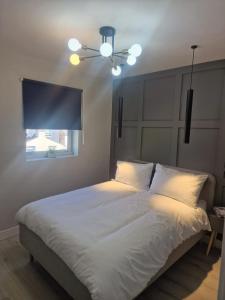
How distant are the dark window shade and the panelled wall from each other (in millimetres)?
882

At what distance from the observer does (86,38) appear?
6.93ft

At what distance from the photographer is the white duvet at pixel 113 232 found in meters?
1.39

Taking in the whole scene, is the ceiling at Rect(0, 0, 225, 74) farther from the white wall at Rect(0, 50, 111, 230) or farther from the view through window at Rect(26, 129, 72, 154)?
the view through window at Rect(26, 129, 72, 154)

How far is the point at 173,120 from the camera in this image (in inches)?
121

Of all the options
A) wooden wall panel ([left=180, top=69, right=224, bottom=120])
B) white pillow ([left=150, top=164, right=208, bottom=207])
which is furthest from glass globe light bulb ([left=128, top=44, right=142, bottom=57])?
white pillow ([left=150, top=164, right=208, bottom=207])

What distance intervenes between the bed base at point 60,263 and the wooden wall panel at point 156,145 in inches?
50.0

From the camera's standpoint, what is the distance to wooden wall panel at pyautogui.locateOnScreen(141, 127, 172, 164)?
318 centimetres

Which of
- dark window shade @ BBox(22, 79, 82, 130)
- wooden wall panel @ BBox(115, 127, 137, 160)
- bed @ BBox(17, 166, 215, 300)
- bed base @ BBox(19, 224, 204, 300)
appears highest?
dark window shade @ BBox(22, 79, 82, 130)

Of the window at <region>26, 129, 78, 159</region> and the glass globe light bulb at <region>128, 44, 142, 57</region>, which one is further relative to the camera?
the window at <region>26, 129, 78, 159</region>

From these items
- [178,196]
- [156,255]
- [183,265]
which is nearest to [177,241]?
[156,255]

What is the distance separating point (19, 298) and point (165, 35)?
8.96 feet

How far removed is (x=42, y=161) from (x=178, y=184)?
1935mm

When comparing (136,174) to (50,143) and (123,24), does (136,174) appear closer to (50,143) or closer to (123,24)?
(50,143)

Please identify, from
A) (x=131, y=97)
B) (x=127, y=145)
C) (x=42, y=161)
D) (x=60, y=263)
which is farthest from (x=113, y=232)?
(x=131, y=97)
